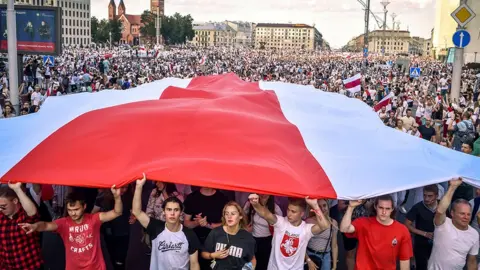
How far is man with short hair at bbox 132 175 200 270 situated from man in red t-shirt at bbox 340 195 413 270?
1.34 metres

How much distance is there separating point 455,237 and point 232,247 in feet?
6.81

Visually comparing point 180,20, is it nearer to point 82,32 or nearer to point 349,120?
point 82,32

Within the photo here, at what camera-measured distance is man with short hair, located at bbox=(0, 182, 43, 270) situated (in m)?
4.85

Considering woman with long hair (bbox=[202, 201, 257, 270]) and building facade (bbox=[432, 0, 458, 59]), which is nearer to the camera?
woman with long hair (bbox=[202, 201, 257, 270])

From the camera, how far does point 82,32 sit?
412 ft

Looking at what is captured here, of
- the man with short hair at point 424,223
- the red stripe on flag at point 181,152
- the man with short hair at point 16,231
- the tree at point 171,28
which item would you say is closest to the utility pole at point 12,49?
the red stripe on flag at point 181,152

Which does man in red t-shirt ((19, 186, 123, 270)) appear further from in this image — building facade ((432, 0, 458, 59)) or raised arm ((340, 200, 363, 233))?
building facade ((432, 0, 458, 59))

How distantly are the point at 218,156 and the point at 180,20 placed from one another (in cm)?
11785

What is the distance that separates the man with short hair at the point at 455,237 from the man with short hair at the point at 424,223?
1.82 ft

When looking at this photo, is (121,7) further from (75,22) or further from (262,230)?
(262,230)

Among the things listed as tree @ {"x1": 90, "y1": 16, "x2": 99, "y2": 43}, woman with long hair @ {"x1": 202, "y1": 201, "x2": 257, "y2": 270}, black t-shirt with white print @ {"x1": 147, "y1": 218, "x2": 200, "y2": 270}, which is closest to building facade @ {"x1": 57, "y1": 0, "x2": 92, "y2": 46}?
tree @ {"x1": 90, "y1": 16, "x2": 99, "y2": 43}

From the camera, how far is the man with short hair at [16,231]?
15.9ft

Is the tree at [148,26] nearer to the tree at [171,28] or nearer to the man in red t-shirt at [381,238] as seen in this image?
the tree at [171,28]

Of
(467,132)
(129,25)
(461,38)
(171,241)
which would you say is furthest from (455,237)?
(129,25)
